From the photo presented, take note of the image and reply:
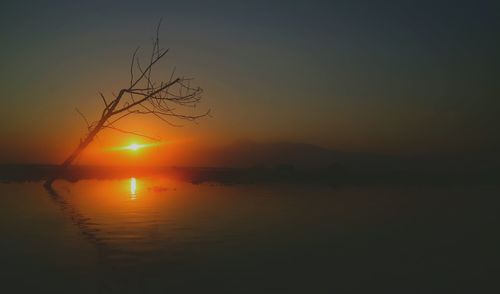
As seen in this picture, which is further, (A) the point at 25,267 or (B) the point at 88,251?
(B) the point at 88,251

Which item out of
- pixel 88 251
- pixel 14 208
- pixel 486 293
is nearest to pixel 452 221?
pixel 486 293

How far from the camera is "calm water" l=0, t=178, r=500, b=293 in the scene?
9.12m

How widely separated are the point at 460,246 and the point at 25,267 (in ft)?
39.0

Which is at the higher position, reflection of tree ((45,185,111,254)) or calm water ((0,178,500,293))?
reflection of tree ((45,185,111,254))

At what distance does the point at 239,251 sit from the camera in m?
11.9

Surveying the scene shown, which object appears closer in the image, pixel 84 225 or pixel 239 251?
pixel 239 251

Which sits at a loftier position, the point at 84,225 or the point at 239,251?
the point at 84,225

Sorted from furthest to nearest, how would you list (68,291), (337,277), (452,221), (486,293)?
(452,221) < (337,277) < (486,293) < (68,291)

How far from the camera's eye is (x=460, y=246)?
1377 centimetres

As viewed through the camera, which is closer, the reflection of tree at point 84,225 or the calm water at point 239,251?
the calm water at point 239,251

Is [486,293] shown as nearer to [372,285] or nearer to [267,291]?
[372,285]

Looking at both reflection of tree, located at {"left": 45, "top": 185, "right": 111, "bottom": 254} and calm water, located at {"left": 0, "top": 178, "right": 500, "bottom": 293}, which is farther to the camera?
reflection of tree, located at {"left": 45, "top": 185, "right": 111, "bottom": 254}

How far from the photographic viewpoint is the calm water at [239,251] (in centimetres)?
912

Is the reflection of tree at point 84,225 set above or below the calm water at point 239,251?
above
